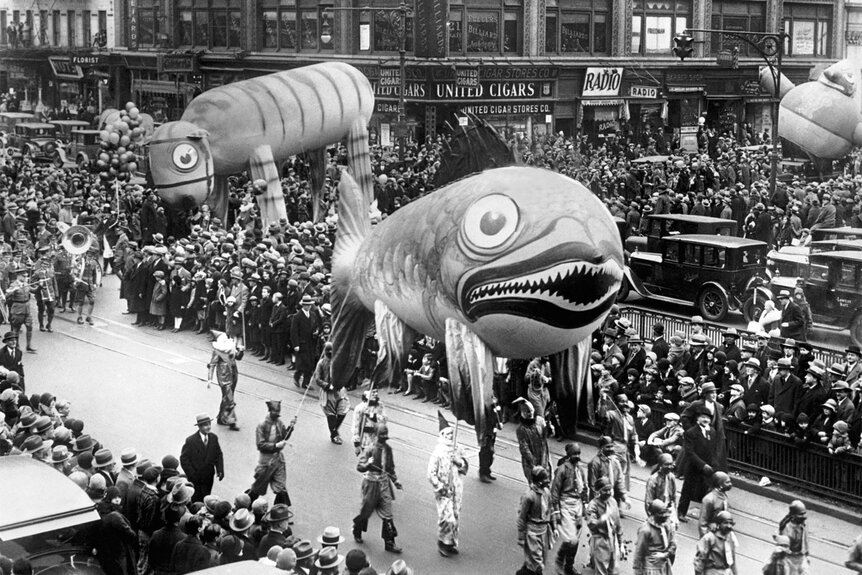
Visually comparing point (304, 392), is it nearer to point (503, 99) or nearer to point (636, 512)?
point (636, 512)

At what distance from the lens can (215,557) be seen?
38.6 ft

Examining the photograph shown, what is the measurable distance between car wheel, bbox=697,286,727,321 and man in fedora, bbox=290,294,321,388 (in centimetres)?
754

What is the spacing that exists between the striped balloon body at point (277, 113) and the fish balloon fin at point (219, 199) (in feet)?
1.72

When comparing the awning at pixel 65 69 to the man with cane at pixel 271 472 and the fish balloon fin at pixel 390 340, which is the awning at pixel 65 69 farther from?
the man with cane at pixel 271 472

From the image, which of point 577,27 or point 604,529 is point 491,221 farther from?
point 577,27

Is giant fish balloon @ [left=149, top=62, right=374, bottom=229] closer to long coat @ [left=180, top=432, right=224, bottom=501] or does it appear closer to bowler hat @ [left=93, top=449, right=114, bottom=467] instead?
long coat @ [left=180, top=432, right=224, bottom=501]

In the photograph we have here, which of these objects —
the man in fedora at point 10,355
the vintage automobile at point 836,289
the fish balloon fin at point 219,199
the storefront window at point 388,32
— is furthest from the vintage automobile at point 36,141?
the vintage automobile at point 836,289

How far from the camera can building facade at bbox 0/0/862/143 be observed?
41.9 metres

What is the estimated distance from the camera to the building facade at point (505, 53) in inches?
1650

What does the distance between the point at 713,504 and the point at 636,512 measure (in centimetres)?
271

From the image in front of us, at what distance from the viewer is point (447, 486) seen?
13.8m

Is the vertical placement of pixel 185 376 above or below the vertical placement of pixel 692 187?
below

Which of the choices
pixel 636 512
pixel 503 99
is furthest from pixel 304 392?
pixel 503 99

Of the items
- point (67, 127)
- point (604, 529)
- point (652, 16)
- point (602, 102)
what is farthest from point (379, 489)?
point (652, 16)
